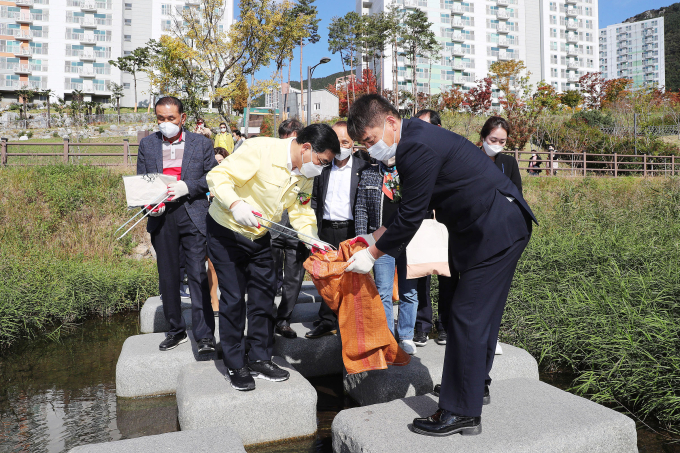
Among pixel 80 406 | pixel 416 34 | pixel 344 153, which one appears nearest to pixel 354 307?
pixel 344 153

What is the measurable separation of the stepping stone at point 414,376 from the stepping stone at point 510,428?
1.32ft

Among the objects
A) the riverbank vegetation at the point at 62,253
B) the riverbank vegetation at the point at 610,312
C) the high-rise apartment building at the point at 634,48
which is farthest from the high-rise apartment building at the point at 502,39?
the high-rise apartment building at the point at 634,48

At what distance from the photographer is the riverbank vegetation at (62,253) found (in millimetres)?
5301

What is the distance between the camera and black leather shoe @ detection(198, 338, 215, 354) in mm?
3754

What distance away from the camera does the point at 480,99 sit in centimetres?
3688

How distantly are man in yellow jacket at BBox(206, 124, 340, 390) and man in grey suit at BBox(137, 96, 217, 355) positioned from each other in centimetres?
67

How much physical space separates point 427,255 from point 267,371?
1.41 meters

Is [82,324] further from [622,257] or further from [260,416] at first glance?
[622,257]

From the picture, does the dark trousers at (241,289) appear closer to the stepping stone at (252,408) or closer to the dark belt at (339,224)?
the stepping stone at (252,408)

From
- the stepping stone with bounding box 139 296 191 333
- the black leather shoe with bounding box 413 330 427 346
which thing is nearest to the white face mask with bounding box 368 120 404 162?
the black leather shoe with bounding box 413 330 427 346

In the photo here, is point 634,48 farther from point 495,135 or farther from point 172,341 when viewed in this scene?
point 172,341

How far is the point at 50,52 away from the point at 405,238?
6060 cm

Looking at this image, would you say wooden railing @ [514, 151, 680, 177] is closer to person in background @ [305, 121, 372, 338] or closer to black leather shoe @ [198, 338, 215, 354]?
person in background @ [305, 121, 372, 338]

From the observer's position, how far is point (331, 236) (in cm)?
409
